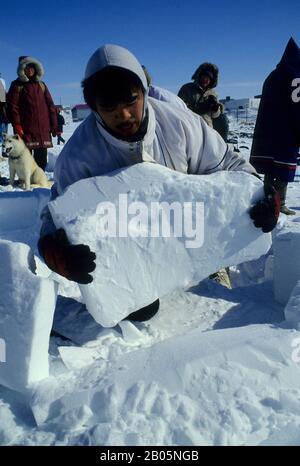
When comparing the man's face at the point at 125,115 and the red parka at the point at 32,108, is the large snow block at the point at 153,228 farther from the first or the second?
the red parka at the point at 32,108

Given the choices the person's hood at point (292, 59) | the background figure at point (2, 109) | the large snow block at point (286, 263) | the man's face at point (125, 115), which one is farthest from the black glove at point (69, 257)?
the background figure at point (2, 109)

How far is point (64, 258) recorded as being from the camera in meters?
1.65

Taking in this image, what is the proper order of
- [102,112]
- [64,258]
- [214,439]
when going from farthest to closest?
1. [102,112]
2. [64,258]
3. [214,439]

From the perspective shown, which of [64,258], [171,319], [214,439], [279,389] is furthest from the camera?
[171,319]

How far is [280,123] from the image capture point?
4172mm

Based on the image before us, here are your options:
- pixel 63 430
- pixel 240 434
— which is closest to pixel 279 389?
pixel 240 434

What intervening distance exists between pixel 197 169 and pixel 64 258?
A: 0.93m

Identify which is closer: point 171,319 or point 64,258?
point 64,258

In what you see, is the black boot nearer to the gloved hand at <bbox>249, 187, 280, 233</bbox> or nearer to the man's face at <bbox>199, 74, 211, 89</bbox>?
the gloved hand at <bbox>249, 187, 280, 233</bbox>

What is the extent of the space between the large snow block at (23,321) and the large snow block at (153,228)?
26cm

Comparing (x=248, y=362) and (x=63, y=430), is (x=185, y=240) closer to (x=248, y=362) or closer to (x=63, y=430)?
(x=248, y=362)

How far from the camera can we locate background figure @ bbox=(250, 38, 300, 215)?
4051mm

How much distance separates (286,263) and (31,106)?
4712mm

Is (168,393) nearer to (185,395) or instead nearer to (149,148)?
(185,395)
